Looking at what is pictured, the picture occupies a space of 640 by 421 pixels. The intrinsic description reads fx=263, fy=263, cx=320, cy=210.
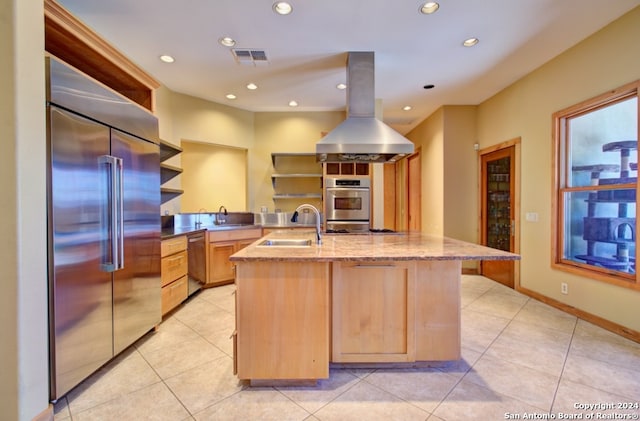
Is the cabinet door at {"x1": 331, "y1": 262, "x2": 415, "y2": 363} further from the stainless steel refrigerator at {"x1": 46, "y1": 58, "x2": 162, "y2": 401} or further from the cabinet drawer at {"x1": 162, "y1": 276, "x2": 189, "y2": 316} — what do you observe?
the cabinet drawer at {"x1": 162, "y1": 276, "x2": 189, "y2": 316}

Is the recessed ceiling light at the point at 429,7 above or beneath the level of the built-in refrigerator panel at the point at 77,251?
above

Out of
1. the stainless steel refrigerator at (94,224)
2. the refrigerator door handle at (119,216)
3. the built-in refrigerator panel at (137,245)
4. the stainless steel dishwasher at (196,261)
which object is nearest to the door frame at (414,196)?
the stainless steel dishwasher at (196,261)

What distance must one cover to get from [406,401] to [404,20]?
297cm

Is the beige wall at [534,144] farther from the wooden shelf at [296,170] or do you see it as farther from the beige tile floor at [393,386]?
the wooden shelf at [296,170]

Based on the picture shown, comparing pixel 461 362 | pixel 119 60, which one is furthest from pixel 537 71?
pixel 119 60

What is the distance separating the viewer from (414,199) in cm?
593

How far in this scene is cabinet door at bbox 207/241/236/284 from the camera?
12.2 feet

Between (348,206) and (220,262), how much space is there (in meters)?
2.12

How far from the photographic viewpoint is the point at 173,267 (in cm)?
293

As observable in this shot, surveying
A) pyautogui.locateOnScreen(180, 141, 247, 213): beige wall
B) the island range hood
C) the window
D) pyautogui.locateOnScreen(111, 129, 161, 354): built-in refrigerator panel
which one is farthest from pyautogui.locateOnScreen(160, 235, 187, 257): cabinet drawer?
the window

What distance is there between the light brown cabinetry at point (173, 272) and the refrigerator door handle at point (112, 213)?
78cm

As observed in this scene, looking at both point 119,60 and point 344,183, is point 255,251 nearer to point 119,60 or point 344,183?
point 119,60

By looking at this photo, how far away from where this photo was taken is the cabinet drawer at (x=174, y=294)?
2762 mm

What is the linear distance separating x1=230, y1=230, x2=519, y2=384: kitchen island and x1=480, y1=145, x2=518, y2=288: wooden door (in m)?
2.63
